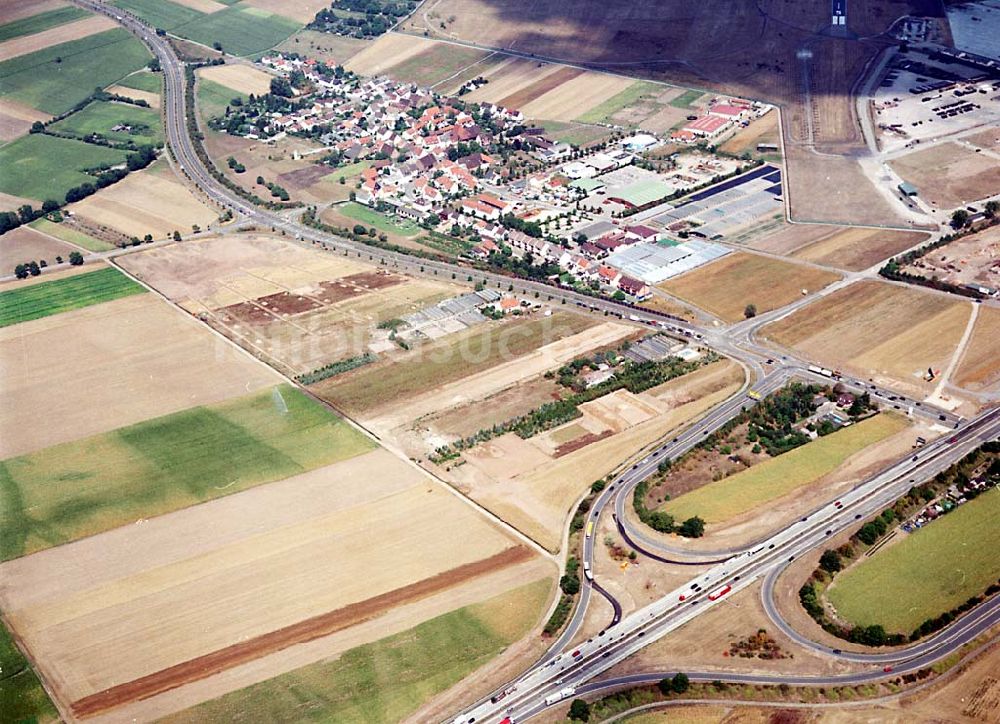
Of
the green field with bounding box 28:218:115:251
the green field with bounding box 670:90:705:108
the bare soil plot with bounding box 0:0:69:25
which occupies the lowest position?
the green field with bounding box 28:218:115:251

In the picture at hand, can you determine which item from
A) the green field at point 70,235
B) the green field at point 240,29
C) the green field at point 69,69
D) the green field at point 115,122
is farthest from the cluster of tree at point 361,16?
the green field at point 70,235

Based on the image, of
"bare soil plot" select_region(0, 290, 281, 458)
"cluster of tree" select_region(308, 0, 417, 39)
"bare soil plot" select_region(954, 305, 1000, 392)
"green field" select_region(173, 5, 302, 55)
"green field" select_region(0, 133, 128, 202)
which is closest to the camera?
"bare soil plot" select_region(0, 290, 281, 458)

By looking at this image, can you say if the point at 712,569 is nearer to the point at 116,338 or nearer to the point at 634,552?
the point at 634,552

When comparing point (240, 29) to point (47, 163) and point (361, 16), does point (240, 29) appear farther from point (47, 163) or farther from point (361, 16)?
point (47, 163)

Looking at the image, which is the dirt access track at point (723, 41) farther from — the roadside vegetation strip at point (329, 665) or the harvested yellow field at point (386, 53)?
the roadside vegetation strip at point (329, 665)

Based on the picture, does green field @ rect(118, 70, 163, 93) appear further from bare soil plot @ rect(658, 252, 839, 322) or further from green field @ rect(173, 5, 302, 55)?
bare soil plot @ rect(658, 252, 839, 322)

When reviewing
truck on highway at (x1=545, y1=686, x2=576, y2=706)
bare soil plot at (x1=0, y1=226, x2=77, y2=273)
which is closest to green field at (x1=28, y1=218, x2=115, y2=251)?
bare soil plot at (x1=0, y1=226, x2=77, y2=273)

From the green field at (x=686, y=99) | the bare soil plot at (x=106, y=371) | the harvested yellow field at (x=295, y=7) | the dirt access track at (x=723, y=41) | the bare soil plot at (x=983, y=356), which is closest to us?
the bare soil plot at (x=106, y=371)
